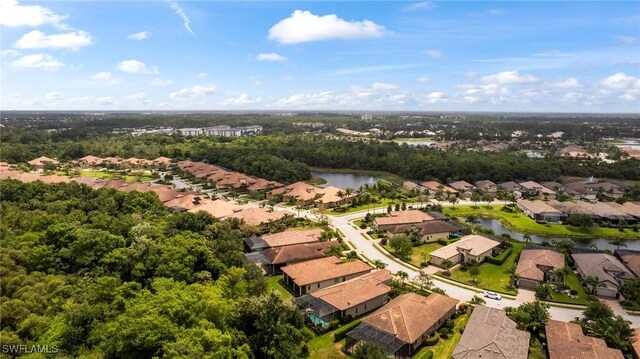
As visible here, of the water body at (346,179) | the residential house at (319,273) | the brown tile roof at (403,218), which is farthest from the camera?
the water body at (346,179)

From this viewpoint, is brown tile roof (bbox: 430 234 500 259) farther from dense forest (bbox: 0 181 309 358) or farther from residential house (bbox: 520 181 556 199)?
residential house (bbox: 520 181 556 199)

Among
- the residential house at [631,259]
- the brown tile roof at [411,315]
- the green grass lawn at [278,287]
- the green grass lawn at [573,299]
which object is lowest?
the green grass lawn at [573,299]

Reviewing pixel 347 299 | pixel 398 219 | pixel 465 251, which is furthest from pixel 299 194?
pixel 347 299

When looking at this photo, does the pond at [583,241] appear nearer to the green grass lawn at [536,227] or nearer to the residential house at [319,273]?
the green grass lawn at [536,227]

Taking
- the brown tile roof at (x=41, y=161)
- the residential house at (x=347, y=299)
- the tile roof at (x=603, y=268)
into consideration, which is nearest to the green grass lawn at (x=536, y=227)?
the tile roof at (x=603, y=268)

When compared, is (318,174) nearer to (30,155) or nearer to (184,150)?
(184,150)

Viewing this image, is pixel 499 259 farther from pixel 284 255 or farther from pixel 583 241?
pixel 284 255

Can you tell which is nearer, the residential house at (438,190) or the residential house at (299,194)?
the residential house at (299,194)
